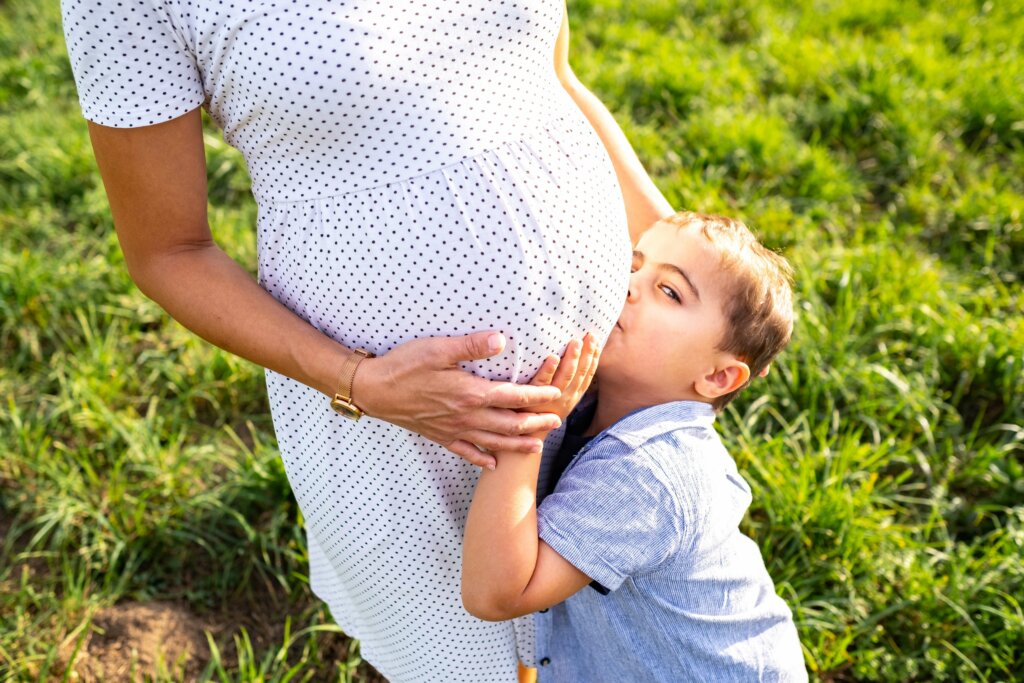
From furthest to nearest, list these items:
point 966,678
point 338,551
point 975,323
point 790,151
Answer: point 790,151 → point 975,323 → point 966,678 → point 338,551

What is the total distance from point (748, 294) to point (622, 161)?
1.34 ft

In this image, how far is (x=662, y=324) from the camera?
1.71 meters

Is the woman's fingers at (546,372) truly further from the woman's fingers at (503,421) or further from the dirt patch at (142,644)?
the dirt patch at (142,644)

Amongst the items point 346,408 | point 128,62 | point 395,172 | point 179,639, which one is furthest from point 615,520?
point 179,639

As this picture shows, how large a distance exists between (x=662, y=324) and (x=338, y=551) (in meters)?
0.75

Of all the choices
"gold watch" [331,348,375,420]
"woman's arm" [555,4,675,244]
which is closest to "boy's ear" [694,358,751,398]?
"woman's arm" [555,4,675,244]

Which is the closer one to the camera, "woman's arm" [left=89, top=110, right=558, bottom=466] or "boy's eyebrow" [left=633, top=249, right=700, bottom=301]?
"woman's arm" [left=89, top=110, right=558, bottom=466]

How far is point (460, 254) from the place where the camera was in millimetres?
1333

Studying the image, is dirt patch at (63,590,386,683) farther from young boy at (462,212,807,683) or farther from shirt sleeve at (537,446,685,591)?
shirt sleeve at (537,446,685,591)

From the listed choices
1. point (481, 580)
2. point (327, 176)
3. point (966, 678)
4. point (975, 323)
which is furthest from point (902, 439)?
point (327, 176)

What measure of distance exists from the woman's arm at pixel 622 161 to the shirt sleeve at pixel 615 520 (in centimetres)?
62

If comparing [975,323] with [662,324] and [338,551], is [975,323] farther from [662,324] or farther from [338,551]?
[338,551]

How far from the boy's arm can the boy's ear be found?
1.11ft

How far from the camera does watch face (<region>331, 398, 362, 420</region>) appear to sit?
1414mm
